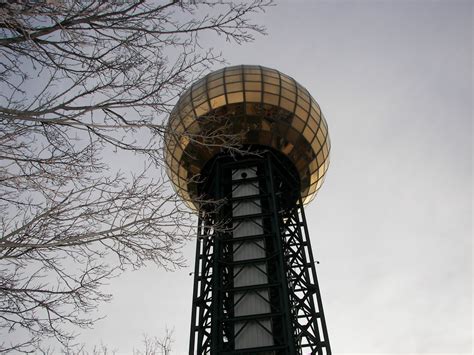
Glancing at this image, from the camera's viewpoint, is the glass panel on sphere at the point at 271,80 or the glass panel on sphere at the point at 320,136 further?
the glass panel on sphere at the point at 320,136

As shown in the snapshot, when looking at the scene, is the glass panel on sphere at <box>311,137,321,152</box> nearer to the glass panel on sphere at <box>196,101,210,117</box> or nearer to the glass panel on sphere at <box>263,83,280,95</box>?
the glass panel on sphere at <box>263,83,280,95</box>

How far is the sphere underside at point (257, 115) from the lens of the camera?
2159cm

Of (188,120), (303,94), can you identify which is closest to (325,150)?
(303,94)

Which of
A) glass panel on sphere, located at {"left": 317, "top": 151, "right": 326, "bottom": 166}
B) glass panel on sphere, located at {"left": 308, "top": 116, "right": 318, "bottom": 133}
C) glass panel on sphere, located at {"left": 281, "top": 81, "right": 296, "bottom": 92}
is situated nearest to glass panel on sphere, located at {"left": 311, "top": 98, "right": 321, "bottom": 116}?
glass panel on sphere, located at {"left": 308, "top": 116, "right": 318, "bottom": 133}

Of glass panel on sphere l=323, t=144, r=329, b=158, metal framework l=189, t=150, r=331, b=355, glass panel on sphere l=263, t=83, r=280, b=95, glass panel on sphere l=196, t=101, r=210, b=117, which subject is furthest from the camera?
glass panel on sphere l=323, t=144, r=329, b=158

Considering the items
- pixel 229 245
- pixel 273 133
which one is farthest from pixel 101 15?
pixel 273 133

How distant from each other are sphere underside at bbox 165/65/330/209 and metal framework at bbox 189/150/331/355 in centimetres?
82

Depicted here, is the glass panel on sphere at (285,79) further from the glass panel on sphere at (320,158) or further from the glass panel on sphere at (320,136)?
the glass panel on sphere at (320,158)

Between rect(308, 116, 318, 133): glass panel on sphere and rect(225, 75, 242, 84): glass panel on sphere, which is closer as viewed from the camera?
rect(225, 75, 242, 84): glass panel on sphere

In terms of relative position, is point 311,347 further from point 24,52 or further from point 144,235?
point 24,52

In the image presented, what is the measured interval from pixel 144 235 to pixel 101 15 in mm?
2845

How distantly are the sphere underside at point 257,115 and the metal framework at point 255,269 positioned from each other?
82 cm

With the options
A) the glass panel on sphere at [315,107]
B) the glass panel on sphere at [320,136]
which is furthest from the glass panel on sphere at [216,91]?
the glass panel on sphere at [320,136]

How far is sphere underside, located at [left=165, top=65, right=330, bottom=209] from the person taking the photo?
850 inches
